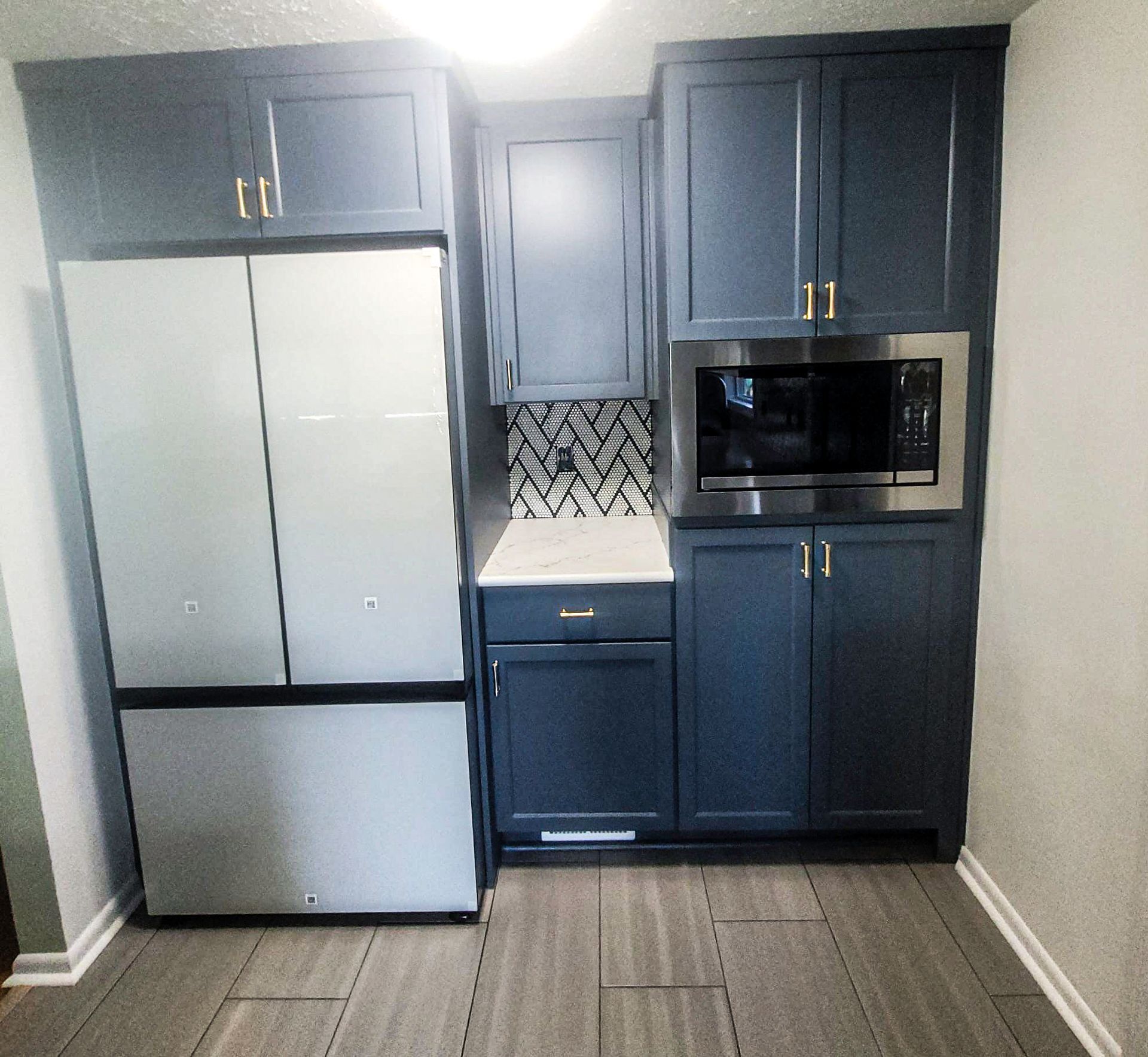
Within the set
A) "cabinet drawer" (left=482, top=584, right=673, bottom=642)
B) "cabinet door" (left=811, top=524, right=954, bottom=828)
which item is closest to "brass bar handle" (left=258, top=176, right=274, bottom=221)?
"cabinet drawer" (left=482, top=584, right=673, bottom=642)

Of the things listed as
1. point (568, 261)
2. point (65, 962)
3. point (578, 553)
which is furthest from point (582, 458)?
point (65, 962)

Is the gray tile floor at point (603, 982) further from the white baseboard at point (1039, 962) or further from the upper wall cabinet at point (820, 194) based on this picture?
the upper wall cabinet at point (820, 194)

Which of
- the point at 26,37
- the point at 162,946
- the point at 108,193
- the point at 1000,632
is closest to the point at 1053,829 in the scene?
the point at 1000,632

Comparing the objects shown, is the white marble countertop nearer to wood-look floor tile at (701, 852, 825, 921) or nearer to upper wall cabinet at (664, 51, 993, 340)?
upper wall cabinet at (664, 51, 993, 340)

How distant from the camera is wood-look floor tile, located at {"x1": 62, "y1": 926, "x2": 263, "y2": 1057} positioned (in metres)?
1.79

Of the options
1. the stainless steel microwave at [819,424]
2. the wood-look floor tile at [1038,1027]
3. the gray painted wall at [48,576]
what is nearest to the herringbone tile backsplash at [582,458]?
the stainless steel microwave at [819,424]

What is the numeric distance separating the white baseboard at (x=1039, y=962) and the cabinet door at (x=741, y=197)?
1.59m

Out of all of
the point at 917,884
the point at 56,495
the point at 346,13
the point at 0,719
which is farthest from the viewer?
the point at 917,884

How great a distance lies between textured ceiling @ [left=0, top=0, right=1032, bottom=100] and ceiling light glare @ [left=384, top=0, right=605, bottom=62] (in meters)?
0.04

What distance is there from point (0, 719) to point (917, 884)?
2473 mm

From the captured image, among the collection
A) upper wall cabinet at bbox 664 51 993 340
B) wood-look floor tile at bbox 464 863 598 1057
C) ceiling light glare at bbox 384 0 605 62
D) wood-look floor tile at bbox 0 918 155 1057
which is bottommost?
wood-look floor tile at bbox 0 918 155 1057

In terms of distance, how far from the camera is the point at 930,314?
2.04 metres

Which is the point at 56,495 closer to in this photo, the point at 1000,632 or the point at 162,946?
the point at 162,946

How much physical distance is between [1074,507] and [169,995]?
245cm
